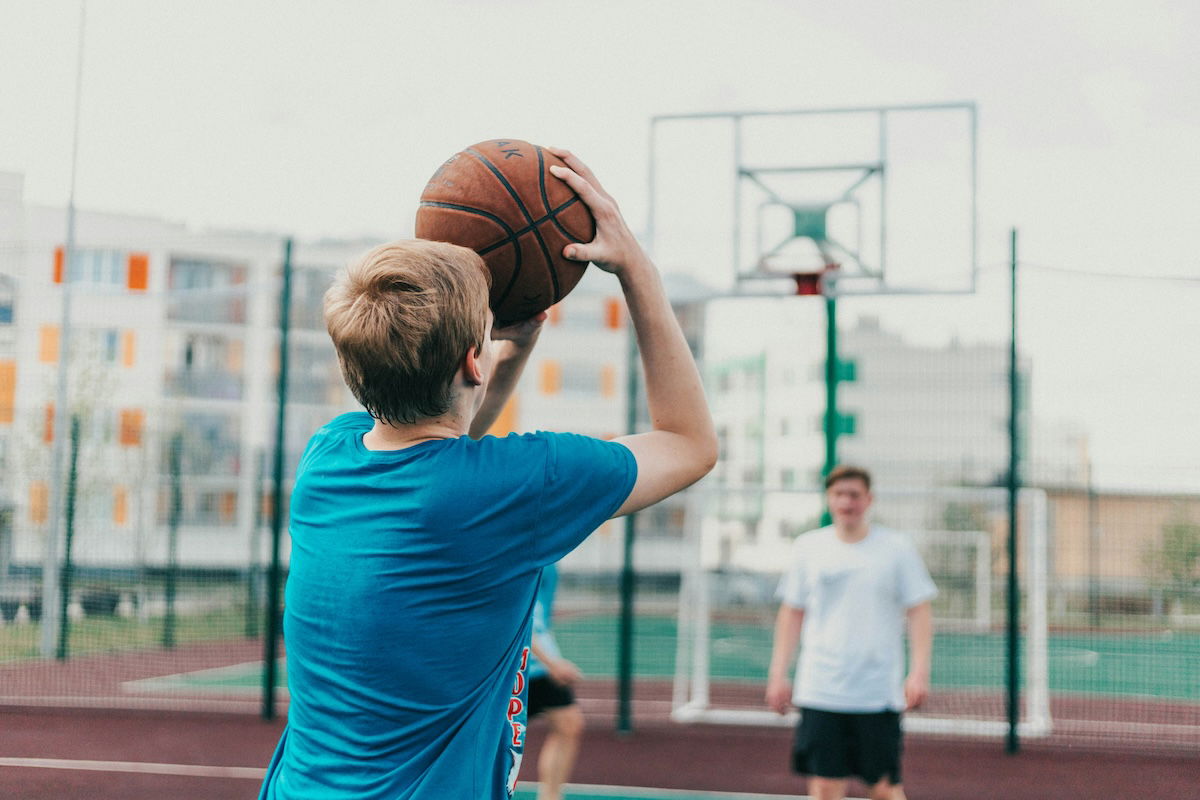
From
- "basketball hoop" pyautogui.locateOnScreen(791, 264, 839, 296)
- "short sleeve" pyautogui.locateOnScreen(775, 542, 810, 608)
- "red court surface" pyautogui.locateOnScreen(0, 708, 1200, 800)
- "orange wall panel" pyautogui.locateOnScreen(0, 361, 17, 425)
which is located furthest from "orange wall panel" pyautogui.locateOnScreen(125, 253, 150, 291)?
"short sleeve" pyautogui.locateOnScreen(775, 542, 810, 608)

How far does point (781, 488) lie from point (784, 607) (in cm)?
377

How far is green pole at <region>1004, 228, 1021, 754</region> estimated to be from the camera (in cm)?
835

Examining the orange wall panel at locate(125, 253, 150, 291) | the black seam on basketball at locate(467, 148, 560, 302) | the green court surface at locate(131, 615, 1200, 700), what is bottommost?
the green court surface at locate(131, 615, 1200, 700)

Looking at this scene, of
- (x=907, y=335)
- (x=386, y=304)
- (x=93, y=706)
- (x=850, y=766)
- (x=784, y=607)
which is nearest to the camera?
(x=386, y=304)

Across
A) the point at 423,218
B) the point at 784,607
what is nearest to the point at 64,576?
the point at 784,607

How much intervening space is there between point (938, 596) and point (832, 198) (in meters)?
6.25

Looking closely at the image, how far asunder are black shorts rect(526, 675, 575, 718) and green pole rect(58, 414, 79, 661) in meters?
5.78

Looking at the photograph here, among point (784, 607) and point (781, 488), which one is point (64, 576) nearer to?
point (781, 488)

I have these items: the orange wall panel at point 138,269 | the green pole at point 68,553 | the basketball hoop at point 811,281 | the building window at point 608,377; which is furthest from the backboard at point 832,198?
the orange wall panel at point 138,269

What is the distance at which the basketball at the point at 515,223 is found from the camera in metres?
2.00

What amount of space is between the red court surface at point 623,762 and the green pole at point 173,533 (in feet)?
6.55

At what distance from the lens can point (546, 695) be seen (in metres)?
6.07

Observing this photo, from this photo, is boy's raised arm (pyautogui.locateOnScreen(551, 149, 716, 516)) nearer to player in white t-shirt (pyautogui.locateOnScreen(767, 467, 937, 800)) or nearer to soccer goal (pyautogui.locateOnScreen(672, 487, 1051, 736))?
player in white t-shirt (pyautogui.locateOnScreen(767, 467, 937, 800))

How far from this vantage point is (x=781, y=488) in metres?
9.51
